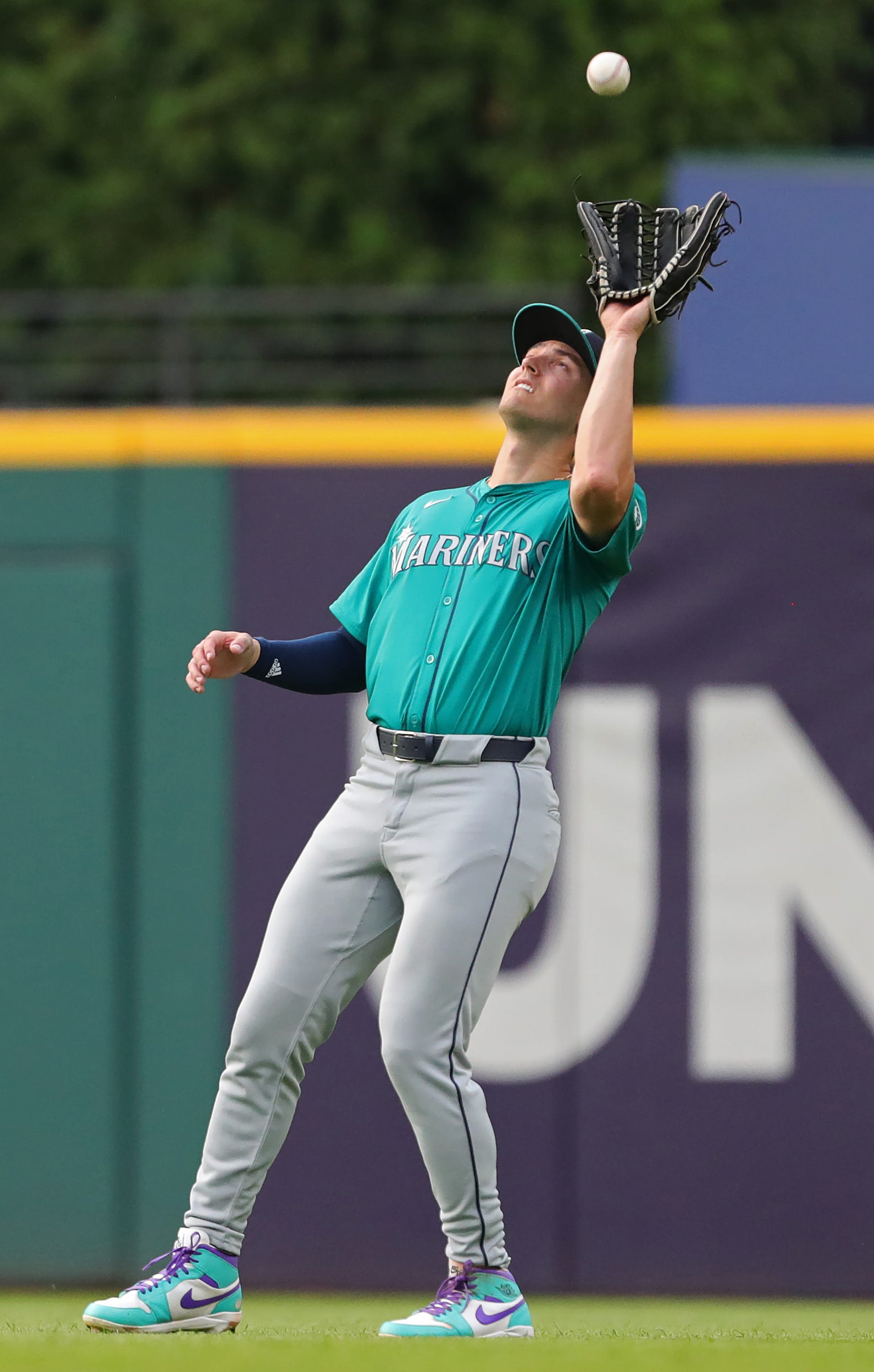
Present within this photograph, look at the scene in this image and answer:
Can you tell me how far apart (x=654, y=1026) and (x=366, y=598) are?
1985mm

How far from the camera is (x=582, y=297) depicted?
14.5 m

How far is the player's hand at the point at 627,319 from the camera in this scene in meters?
3.65

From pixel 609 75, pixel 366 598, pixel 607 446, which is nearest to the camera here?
pixel 607 446

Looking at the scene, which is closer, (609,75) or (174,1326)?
(174,1326)

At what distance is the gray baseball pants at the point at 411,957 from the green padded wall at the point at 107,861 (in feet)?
6.02

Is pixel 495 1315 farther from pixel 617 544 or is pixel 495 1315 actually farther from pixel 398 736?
pixel 617 544

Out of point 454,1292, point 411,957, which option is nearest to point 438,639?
point 411,957

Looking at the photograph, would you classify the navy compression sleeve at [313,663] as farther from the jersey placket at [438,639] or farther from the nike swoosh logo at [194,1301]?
the nike swoosh logo at [194,1301]

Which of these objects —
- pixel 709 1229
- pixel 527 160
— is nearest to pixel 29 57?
pixel 527 160

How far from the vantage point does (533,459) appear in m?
3.90

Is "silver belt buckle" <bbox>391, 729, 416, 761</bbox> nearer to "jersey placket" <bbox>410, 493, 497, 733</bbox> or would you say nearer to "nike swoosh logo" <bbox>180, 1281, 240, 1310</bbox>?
"jersey placket" <bbox>410, 493, 497, 733</bbox>

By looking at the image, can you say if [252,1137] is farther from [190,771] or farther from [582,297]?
[582,297]

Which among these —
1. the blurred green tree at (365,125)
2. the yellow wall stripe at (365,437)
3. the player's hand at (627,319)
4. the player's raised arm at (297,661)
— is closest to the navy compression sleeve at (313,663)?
the player's raised arm at (297,661)

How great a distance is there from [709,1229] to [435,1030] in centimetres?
216
